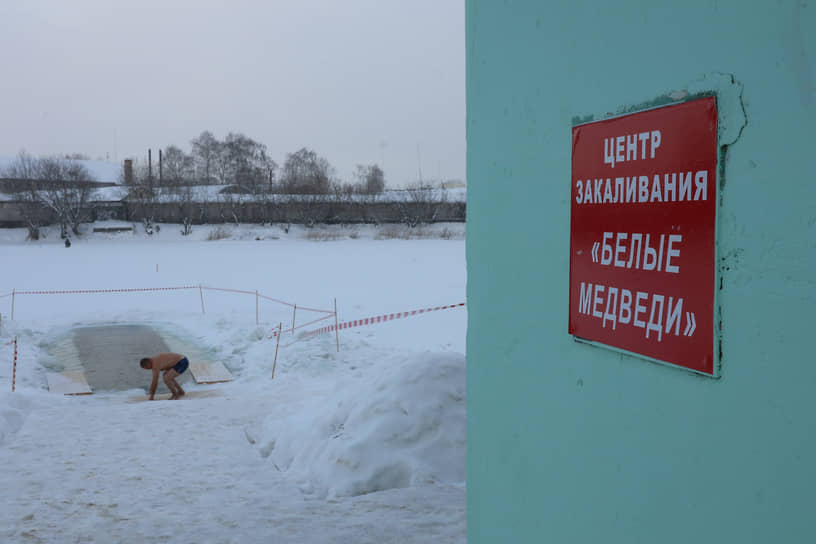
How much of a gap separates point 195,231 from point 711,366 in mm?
56566

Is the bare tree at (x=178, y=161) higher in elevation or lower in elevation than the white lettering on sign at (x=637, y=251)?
higher

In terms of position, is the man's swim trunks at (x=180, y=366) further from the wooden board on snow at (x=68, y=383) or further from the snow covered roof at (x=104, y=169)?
the snow covered roof at (x=104, y=169)

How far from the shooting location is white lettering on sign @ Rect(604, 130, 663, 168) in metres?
2.06

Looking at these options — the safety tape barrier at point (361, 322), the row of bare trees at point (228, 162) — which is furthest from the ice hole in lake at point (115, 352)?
the row of bare trees at point (228, 162)

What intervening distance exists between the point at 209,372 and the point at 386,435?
294 inches

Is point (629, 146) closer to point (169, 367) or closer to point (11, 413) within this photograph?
point (11, 413)

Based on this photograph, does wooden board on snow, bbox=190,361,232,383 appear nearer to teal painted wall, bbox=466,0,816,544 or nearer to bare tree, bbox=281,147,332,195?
teal painted wall, bbox=466,0,816,544

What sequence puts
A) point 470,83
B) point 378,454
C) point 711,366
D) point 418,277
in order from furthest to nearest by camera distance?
point 418,277 → point 378,454 → point 470,83 → point 711,366

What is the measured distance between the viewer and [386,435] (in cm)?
727

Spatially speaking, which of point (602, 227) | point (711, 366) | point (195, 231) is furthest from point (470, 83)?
point (195, 231)

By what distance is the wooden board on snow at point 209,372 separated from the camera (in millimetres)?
13297

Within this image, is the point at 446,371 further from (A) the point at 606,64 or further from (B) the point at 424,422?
(A) the point at 606,64

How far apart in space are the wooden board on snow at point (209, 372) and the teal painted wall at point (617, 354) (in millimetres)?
10775

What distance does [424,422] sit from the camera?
7.35 meters
